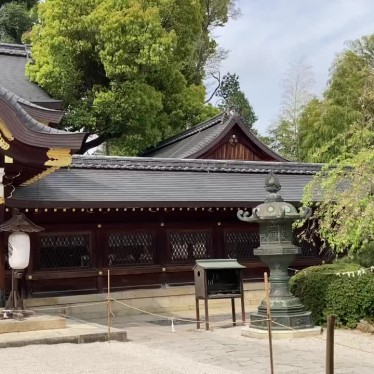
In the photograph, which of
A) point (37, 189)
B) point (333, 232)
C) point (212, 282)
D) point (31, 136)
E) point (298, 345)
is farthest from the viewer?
point (37, 189)

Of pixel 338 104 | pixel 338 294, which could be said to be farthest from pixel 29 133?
pixel 338 104

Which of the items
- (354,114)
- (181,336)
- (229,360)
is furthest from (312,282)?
(354,114)

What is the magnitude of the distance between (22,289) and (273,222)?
19.1 ft

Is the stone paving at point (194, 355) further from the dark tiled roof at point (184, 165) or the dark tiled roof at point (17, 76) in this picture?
the dark tiled roof at point (17, 76)

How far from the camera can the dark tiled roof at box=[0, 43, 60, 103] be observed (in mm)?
21047

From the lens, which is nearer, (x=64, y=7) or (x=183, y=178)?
(x=183, y=178)

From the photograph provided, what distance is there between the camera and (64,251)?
13469 millimetres

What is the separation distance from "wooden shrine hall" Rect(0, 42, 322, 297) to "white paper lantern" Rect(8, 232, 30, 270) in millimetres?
1325

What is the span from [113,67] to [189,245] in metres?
9.41

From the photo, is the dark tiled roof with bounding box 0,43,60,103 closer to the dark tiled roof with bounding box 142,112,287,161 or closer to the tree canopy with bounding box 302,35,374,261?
the dark tiled roof with bounding box 142,112,287,161

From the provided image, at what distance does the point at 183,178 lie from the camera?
16422 millimetres

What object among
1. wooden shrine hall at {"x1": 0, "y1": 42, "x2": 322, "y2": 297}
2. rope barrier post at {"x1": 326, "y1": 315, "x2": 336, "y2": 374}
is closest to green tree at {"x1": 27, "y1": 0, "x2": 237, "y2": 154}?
wooden shrine hall at {"x1": 0, "y1": 42, "x2": 322, "y2": 297}

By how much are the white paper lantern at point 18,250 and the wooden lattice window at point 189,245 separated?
487 centimetres

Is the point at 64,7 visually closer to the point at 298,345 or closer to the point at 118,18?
the point at 118,18
